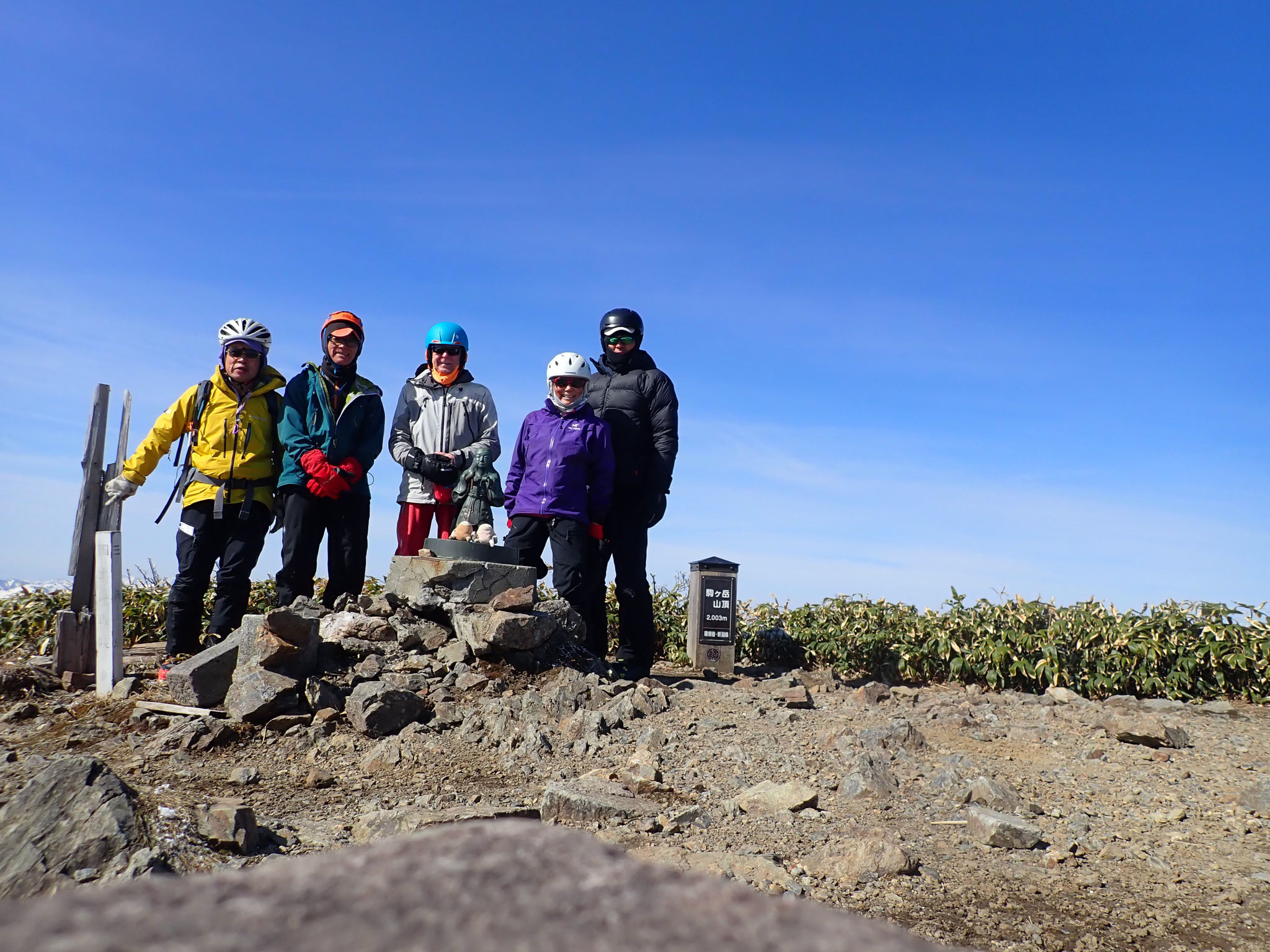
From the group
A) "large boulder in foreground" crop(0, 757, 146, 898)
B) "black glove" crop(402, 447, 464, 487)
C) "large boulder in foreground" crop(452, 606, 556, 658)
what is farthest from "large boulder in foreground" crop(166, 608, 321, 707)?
"large boulder in foreground" crop(0, 757, 146, 898)

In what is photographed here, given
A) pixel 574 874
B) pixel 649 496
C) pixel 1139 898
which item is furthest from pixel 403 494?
pixel 574 874

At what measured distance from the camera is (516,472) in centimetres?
701

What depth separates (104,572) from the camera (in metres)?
6.09

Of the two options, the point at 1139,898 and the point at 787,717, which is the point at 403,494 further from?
the point at 1139,898

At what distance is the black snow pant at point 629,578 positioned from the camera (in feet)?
23.5

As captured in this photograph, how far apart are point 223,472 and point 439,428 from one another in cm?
155

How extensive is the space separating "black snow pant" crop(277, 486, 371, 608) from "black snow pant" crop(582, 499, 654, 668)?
184 cm

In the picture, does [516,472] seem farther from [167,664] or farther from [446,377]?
[167,664]

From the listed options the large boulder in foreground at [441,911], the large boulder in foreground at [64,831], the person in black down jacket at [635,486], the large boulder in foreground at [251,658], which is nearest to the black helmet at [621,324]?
the person in black down jacket at [635,486]

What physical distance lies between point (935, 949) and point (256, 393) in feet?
21.3

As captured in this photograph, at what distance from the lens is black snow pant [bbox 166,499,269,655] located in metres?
6.32

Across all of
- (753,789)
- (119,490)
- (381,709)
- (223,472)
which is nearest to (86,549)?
(119,490)

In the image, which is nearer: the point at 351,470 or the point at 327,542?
the point at 351,470

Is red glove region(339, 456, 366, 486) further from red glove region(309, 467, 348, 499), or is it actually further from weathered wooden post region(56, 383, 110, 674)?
weathered wooden post region(56, 383, 110, 674)
